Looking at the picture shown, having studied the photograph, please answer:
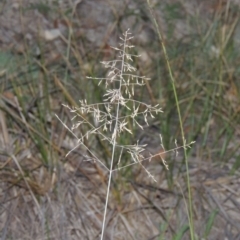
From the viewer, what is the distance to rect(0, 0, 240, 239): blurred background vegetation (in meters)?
3.00

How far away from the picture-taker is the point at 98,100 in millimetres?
3223

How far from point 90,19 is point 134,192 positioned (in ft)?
4.63

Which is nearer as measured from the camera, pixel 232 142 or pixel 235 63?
pixel 232 142

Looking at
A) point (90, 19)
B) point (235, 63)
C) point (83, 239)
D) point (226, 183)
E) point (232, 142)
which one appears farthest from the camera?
point (90, 19)

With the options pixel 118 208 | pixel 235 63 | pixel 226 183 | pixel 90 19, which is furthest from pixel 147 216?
pixel 90 19

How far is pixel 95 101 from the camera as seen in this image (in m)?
3.32

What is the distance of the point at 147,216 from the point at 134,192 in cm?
12

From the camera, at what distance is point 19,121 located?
321 centimetres

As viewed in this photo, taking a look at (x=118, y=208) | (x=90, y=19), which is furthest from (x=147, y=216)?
(x=90, y=19)

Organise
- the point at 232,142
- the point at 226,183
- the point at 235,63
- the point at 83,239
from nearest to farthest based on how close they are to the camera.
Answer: the point at 83,239 → the point at 226,183 → the point at 232,142 → the point at 235,63

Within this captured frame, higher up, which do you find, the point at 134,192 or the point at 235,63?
the point at 235,63

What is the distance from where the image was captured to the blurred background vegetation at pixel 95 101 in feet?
9.83

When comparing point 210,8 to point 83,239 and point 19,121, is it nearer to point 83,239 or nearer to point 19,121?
point 19,121

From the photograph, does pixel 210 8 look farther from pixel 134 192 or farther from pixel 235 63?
pixel 134 192
